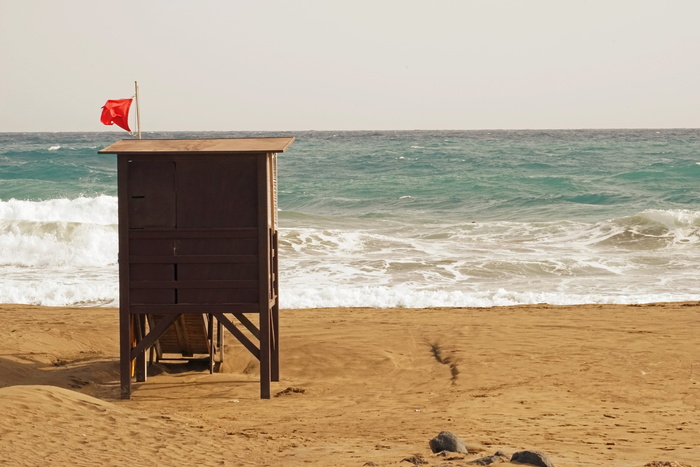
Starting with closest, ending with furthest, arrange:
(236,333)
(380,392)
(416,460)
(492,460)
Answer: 1. (492,460)
2. (416,460)
3. (236,333)
4. (380,392)

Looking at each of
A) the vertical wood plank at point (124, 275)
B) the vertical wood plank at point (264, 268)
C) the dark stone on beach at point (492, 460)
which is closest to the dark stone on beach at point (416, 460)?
the dark stone on beach at point (492, 460)

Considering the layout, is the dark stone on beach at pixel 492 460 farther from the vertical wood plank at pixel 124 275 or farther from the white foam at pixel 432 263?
the white foam at pixel 432 263

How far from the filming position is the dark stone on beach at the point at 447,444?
768cm

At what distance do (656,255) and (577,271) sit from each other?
3927mm

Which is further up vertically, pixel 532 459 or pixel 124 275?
pixel 124 275

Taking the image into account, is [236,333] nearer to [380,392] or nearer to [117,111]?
[380,392]

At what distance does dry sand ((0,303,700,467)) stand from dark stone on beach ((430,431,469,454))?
4.4 inches

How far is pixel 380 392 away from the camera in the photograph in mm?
11219

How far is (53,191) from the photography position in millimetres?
43906

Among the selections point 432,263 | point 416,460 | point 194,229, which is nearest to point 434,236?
point 432,263

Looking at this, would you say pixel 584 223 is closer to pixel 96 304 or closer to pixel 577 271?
pixel 577 271

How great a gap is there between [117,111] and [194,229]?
2731mm

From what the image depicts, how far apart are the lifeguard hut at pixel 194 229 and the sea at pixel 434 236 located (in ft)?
23.3

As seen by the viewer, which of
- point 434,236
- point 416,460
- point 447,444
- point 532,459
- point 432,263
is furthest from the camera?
point 434,236
